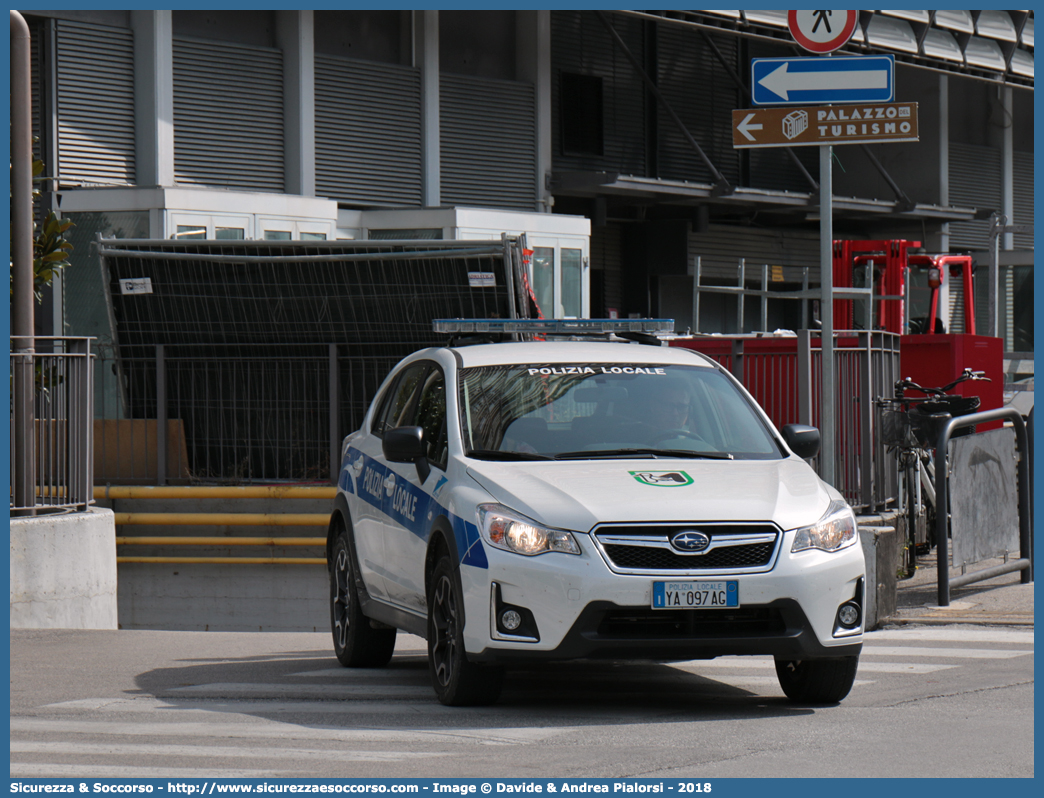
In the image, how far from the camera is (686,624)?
23.2ft

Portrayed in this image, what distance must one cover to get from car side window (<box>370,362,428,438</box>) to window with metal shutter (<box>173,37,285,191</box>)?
48.0 ft

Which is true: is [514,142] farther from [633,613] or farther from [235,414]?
[633,613]

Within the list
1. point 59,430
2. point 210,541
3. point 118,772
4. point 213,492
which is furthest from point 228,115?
point 118,772

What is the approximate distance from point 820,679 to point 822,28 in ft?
16.5

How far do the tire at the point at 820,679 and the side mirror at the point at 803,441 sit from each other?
1106 mm

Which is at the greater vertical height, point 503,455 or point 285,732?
point 503,455

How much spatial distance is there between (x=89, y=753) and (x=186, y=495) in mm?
8608

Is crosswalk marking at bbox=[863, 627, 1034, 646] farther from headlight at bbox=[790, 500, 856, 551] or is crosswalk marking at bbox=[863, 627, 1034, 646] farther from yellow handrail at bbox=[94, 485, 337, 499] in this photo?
yellow handrail at bbox=[94, 485, 337, 499]

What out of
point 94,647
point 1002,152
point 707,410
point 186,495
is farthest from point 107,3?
point 1002,152

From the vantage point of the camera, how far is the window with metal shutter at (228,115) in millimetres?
23344

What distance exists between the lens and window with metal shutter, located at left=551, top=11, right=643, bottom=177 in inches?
1163

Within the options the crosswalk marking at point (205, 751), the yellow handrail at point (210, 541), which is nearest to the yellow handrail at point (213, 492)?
the yellow handrail at point (210, 541)

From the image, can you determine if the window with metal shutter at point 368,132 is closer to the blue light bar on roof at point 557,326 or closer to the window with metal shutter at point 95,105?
the window with metal shutter at point 95,105

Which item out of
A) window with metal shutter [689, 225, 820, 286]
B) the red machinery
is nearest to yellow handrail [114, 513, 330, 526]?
the red machinery
